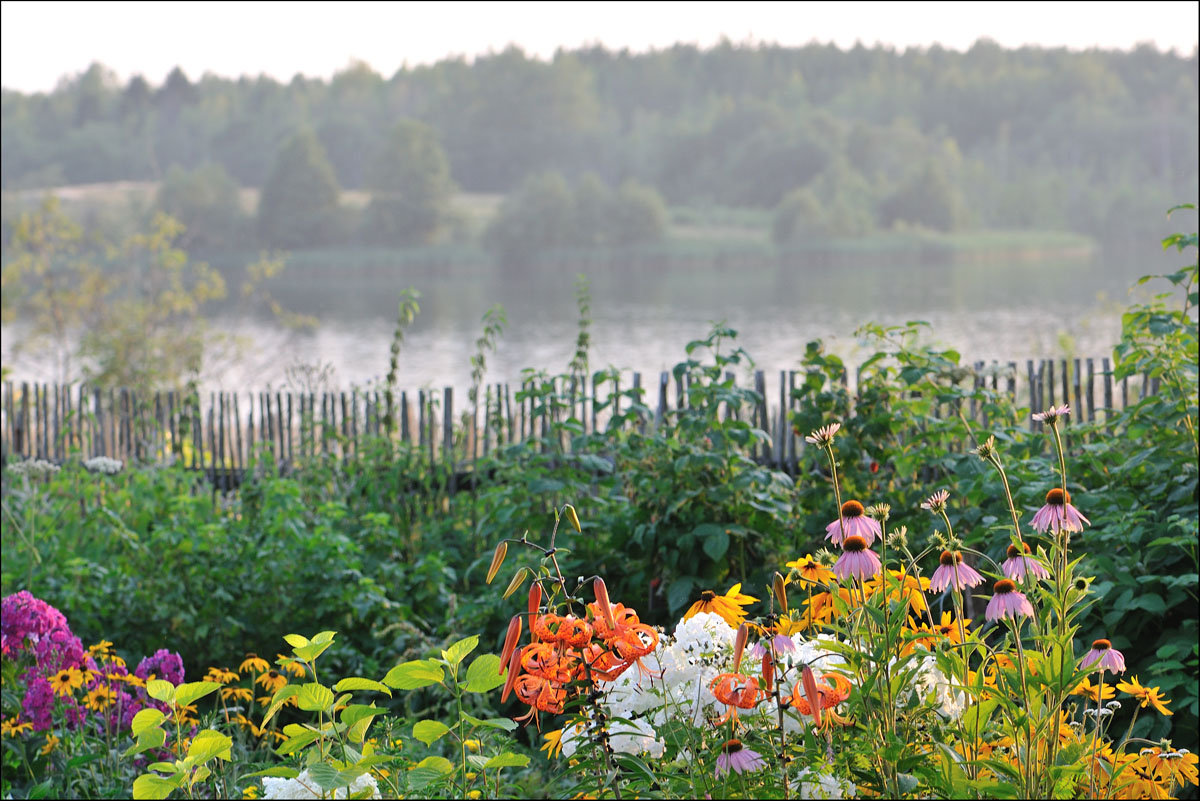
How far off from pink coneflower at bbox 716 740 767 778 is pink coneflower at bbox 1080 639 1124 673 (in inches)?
15.6

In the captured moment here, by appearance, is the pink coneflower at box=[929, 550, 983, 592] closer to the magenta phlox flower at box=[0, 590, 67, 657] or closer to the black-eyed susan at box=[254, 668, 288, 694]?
the black-eyed susan at box=[254, 668, 288, 694]

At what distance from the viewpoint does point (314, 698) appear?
1.24m

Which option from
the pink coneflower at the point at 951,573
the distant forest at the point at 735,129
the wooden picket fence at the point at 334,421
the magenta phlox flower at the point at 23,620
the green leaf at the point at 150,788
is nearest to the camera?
the green leaf at the point at 150,788

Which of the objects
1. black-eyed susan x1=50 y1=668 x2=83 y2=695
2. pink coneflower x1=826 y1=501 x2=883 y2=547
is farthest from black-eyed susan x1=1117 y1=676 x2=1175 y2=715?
black-eyed susan x1=50 y1=668 x2=83 y2=695

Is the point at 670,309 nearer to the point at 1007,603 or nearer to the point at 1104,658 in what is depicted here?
the point at 1104,658

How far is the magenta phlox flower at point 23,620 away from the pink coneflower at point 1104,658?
7.96ft

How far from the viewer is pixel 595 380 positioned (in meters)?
4.00

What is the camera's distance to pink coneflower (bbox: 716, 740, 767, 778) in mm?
1216

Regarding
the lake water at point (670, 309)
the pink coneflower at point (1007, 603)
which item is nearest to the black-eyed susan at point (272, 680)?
the pink coneflower at point (1007, 603)

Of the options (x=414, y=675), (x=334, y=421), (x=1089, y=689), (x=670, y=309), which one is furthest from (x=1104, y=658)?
(x=670, y=309)

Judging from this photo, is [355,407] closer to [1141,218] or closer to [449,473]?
[449,473]

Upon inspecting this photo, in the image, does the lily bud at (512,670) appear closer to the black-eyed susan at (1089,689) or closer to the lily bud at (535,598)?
the lily bud at (535,598)

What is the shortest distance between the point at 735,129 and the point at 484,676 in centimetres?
6431

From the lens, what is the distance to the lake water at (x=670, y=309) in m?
29.3
